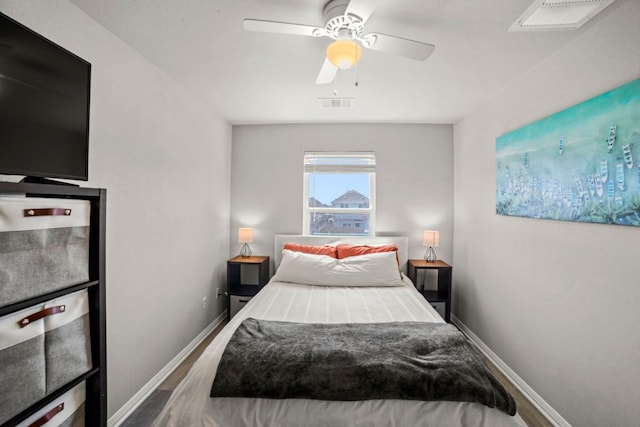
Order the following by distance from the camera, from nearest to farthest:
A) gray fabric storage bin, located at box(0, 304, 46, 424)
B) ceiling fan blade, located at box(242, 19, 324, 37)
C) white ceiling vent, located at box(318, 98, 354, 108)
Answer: gray fabric storage bin, located at box(0, 304, 46, 424) → ceiling fan blade, located at box(242, 19, 324, 37) → white ceiling vent, located at box(318, 98, 354, 108)

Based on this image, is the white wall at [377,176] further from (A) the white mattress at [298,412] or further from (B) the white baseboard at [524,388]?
(A) the white mattress at [298,412]

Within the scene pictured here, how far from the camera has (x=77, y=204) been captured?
1044mm

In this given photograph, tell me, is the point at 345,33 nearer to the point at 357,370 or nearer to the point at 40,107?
the point at 40,107

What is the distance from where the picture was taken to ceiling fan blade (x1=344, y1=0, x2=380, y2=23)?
4.01 feet

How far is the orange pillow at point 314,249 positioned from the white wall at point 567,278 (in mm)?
1544

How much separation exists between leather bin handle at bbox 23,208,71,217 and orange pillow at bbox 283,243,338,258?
2.37m

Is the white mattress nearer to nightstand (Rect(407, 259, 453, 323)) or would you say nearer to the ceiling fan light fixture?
the ceiling fan light fixture

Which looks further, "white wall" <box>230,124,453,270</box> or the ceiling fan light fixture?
"white wall" <box>230,124,453,270</box>

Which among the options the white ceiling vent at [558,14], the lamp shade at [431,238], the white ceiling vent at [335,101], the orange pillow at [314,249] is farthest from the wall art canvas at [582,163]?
the orange pillow at [314,249]

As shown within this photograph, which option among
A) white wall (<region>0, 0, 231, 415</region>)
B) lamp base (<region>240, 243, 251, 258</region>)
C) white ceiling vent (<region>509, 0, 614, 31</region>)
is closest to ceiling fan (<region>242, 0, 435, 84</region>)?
white ceiling vent (<region>509, 0, 614, 31</region>)

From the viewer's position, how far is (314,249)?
3.25 metres

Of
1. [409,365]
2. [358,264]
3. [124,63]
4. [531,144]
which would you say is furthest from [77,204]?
[531,144]

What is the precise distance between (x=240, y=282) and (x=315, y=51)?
2.68m

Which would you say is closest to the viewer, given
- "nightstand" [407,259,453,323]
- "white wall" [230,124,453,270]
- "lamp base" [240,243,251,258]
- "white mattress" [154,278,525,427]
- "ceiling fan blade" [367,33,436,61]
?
"white mattress" [154,278,525,427]
